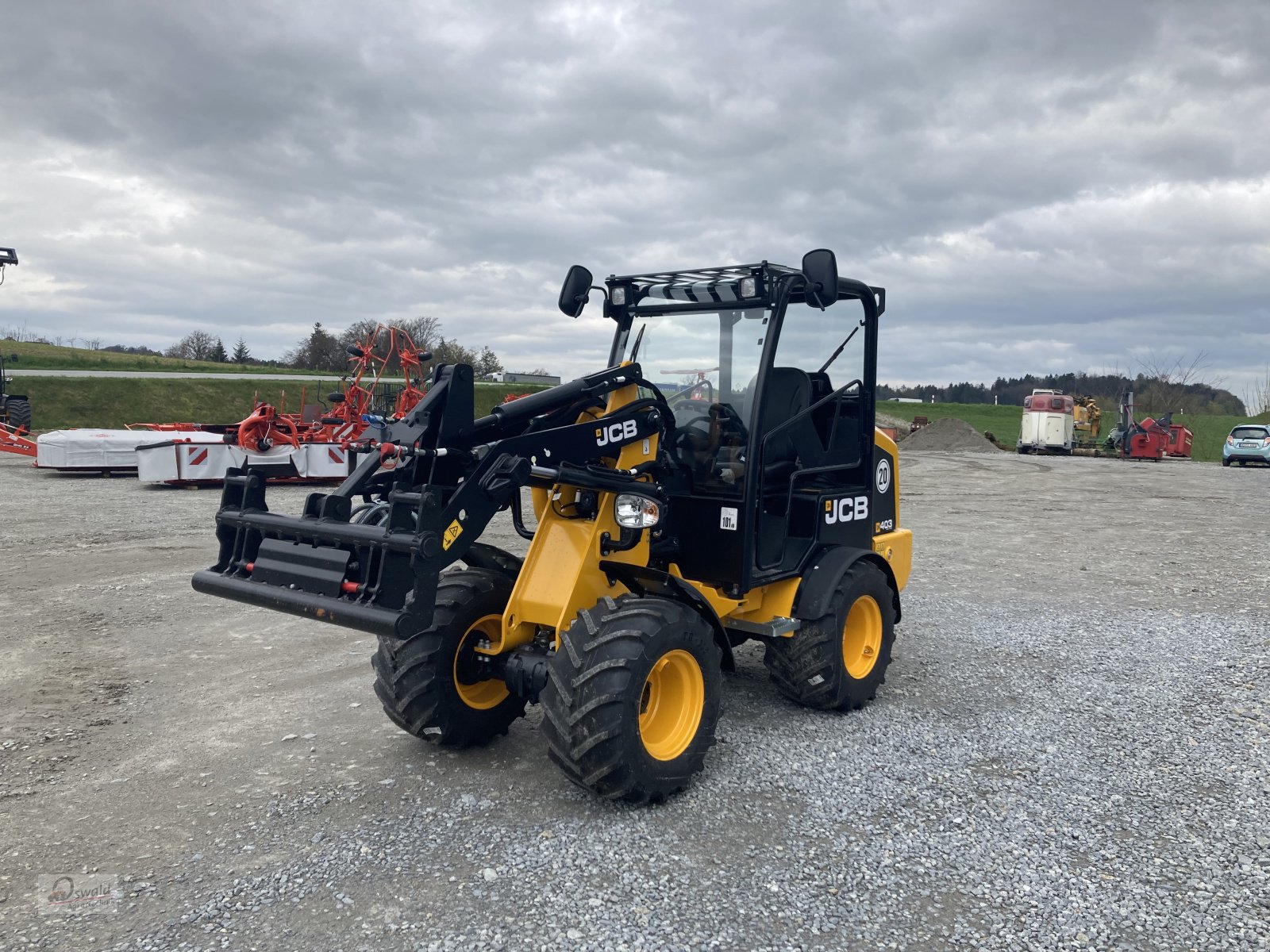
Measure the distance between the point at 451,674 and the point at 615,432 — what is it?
4.95ft

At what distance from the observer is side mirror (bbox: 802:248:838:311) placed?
15.9 ft

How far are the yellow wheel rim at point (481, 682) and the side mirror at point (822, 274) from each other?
2456 millimetres

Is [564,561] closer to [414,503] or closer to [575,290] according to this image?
[414,503]

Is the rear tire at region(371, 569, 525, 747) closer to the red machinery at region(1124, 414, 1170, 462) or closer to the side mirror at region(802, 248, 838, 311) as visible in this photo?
the side mirror at region(802, 248, 838, 311)

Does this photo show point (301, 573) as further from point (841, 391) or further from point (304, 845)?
point (841, 391)

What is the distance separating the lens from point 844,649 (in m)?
5.73

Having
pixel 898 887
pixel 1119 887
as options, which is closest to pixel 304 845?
pixel 898 887

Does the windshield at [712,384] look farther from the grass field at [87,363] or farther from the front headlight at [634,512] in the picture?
the grass field at [87,363]

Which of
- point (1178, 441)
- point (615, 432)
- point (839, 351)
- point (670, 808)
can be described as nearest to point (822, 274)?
point (839, 351)

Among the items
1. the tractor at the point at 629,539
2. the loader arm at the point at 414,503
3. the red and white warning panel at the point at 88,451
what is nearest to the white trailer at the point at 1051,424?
the red and white warning panel at the point at 88,451

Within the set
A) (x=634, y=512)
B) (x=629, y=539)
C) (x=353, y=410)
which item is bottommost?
(x=629, y=539)

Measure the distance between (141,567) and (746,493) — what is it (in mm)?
8178

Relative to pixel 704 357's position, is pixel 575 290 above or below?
above

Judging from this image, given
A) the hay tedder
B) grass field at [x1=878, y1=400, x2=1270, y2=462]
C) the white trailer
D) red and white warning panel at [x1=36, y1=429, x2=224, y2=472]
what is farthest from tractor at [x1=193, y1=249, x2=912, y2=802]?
grass field at [x1=878, y1=400, x2=1270, y2=462]
